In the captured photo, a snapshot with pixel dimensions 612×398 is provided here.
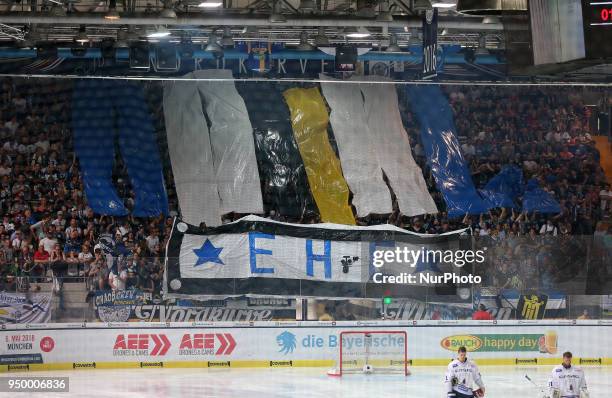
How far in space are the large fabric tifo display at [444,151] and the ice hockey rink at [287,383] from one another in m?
7.31

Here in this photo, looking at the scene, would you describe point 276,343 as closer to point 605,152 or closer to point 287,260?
point 287,260

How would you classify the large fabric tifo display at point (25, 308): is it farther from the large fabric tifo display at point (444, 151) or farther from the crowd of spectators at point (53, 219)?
the large fabric tifo display at point (444, 151)

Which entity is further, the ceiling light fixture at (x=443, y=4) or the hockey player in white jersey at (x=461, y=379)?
the ceiling light fixture at (x=443, y=4)

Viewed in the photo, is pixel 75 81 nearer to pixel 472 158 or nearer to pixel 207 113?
pixel 207 113

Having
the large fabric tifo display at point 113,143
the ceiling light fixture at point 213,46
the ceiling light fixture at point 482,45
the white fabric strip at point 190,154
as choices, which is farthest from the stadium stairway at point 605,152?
the large fabric tifo display at point 113,143

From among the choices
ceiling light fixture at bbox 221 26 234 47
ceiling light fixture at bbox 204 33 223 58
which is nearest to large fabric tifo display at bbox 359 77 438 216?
ceiling light fixture at bbox 221 26 234 47

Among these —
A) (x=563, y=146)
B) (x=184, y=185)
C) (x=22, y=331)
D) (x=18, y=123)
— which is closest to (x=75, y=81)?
(x=18, y=123)

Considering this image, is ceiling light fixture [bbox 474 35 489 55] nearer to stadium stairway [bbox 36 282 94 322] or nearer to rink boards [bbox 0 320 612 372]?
rink boards [bbox 0 320 612 372]

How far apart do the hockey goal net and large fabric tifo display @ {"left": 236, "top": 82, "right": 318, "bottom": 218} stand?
6803 millimetres

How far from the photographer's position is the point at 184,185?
28750 mm

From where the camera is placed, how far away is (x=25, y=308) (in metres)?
21.4

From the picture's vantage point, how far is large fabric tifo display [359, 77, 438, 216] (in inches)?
1141

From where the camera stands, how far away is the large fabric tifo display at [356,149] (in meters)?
28.9

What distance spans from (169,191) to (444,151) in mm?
8195
